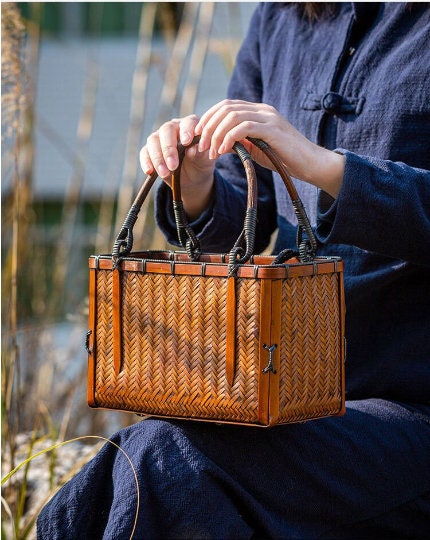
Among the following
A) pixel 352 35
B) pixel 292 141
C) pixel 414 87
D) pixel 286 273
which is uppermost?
pixel 352 35

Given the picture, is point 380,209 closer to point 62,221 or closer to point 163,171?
point 163,171

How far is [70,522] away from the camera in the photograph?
117 cm

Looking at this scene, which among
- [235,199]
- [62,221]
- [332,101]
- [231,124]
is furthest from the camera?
[62,221]

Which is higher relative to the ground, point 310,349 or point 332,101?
point 332,101

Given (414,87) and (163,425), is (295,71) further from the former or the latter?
(163,425)

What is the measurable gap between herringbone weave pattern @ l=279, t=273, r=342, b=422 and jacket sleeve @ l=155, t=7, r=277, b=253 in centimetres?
43

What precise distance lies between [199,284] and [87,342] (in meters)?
0.22

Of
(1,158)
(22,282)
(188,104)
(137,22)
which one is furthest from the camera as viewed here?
(137,22)

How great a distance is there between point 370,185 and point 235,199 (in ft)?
1.35

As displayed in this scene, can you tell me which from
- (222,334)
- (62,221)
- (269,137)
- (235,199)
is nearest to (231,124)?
(269,137)

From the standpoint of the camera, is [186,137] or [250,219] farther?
[186,137]

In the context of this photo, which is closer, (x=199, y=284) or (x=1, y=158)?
(x=199, y=284)

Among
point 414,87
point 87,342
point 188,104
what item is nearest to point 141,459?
point 87,342

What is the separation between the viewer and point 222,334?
3.60 ft
